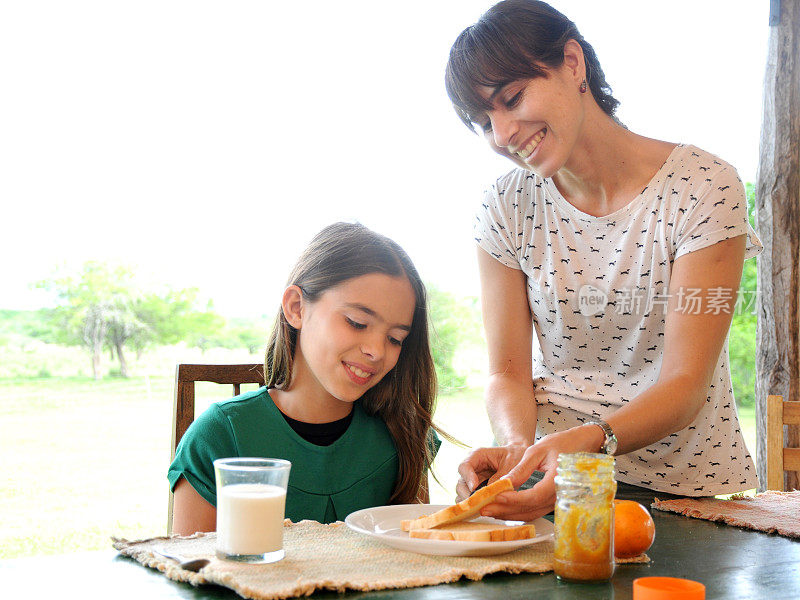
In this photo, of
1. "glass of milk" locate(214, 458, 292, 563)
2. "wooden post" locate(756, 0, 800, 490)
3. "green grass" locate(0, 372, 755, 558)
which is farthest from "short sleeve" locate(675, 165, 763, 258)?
"green grass" locate(0, 372, 755, 558)

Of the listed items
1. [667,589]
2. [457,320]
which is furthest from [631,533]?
[457,320]

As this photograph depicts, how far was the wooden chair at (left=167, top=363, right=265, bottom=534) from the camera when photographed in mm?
1754

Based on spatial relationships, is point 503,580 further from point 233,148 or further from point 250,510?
point 233,148

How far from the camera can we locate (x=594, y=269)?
167cm

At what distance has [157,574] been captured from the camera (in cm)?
98

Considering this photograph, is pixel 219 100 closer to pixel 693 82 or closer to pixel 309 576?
pixel 693 82

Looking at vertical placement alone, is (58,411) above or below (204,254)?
below

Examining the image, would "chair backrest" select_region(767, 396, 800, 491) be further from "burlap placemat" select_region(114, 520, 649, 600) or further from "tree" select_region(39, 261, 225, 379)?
"tree" select_region(39, 261, 225, 379)

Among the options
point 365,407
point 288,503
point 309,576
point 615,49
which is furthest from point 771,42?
point 309,576

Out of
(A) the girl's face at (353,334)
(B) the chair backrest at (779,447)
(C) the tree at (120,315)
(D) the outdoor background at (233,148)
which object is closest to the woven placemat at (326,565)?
(A) the girl's face at (353,334)

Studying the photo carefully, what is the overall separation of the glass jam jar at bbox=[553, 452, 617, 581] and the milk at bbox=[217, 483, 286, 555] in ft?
1.13

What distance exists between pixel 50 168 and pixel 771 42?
4.36m

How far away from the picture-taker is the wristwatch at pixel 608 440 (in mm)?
1333

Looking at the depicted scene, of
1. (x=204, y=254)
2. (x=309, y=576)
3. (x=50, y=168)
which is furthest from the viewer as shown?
(x=204, y=254)
